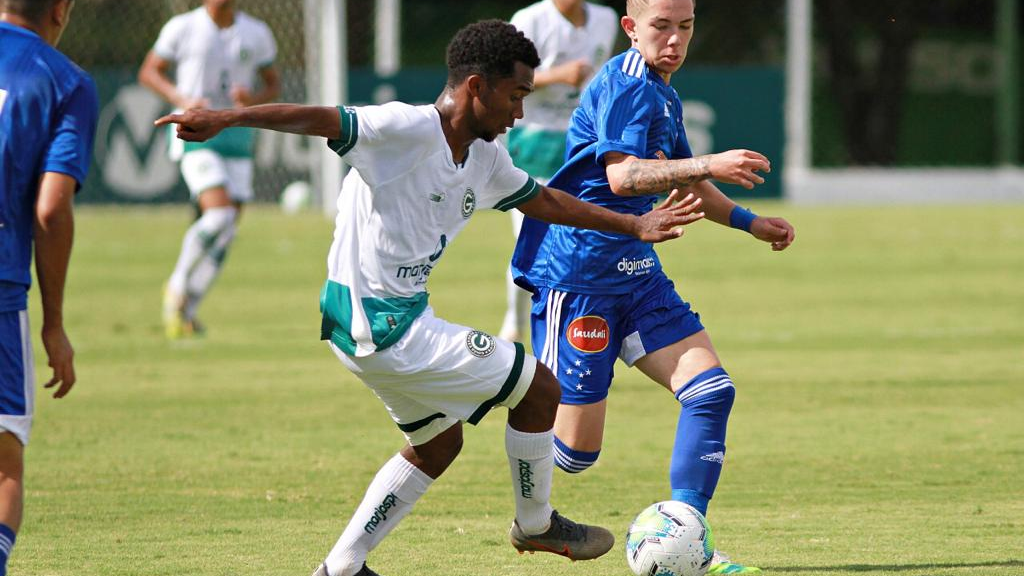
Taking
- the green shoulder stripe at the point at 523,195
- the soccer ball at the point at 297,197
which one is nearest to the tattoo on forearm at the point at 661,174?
the green shoulder stripe at the point at 523,195

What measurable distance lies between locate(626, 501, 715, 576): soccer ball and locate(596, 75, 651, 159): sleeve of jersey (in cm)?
124

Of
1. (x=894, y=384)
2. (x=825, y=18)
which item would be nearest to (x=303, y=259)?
(x=894, y=384)

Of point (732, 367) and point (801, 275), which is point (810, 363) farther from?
point (801, 275)

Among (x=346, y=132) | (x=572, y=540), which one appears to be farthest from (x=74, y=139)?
(x=572, y=540)

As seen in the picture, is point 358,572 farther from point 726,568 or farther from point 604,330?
point 604,330

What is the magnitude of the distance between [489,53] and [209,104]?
7898 millimetres

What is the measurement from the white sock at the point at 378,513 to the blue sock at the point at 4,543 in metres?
1.07

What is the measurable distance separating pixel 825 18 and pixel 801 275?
18128 mm

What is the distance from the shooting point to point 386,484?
5.01 metres

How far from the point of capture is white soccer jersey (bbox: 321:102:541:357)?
187 inches

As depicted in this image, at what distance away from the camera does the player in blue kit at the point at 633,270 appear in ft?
17.5

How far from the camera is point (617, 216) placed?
5.14 meters

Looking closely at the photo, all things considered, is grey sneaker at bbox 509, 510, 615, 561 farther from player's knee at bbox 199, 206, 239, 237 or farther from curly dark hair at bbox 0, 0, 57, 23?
player's knee at bbox 199, 206, 239, 237

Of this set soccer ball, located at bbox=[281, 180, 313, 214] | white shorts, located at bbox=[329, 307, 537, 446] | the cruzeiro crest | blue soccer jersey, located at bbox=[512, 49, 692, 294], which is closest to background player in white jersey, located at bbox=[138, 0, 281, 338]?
blue soccer jersey, located at bbox=[512, 49, 692, 294]
